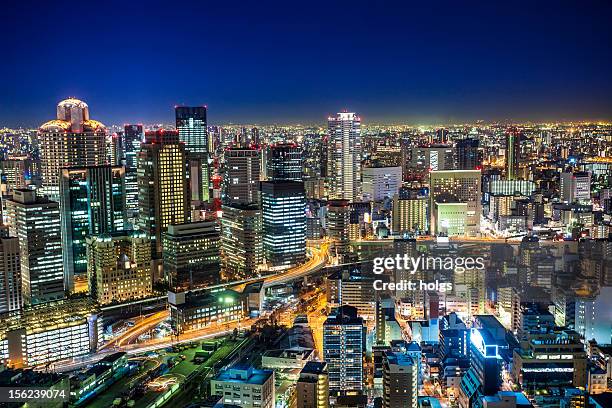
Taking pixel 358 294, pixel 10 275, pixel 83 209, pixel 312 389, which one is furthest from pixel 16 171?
pixel 312 389

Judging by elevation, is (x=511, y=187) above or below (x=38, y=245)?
above

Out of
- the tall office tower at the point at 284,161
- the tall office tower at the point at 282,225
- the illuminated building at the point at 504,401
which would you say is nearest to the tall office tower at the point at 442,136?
the tall office tower at the point at 284,161

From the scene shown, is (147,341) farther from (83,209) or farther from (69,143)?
(69,143)

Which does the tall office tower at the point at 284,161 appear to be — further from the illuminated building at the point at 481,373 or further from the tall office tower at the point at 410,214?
the illuminated building at the point at 481,373

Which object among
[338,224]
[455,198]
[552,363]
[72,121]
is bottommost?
[552,363]

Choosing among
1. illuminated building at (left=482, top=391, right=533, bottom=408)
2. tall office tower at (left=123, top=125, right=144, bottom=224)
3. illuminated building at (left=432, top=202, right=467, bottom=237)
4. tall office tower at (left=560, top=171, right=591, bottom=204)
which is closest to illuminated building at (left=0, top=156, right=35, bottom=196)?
tall office tower at (left=123, top=125, right=144, bottom=224)

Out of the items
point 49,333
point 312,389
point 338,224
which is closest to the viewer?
→ point 312,389
